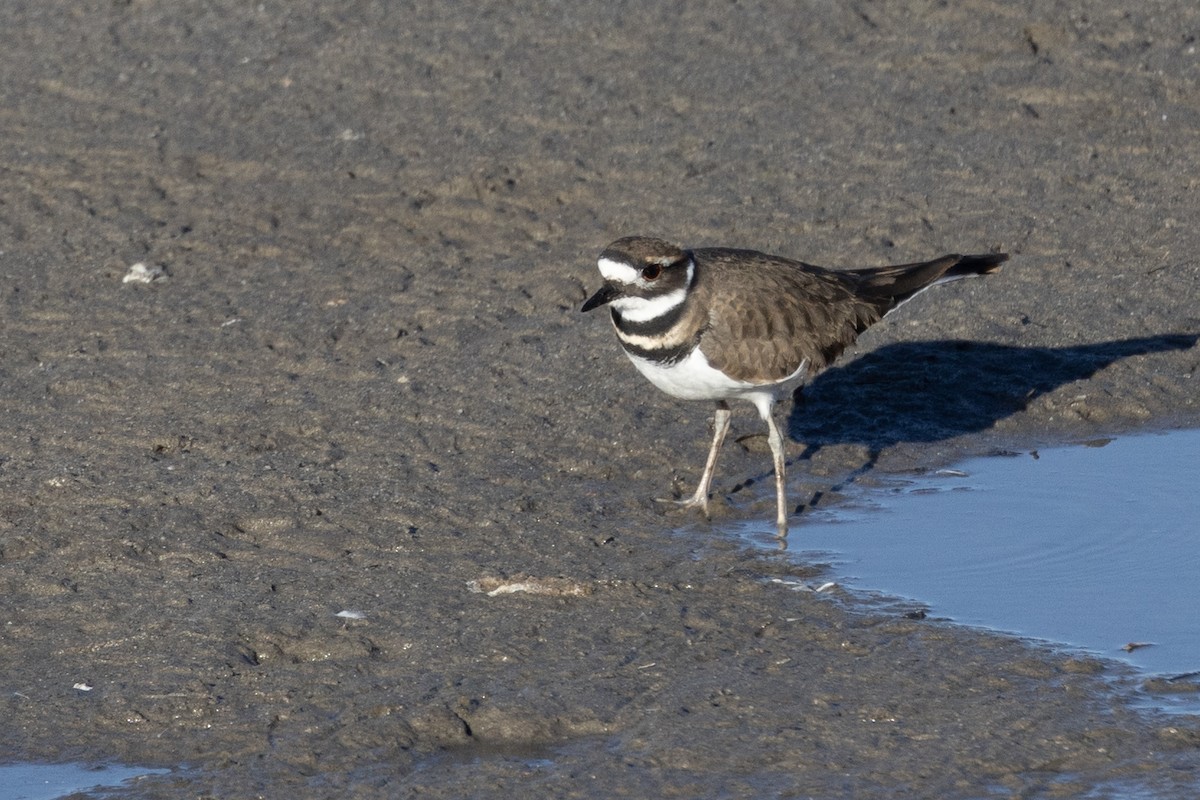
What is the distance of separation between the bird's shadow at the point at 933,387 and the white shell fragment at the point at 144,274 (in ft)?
12.6

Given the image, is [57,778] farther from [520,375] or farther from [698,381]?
[520,375]

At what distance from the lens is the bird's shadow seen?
Result: 330 inches

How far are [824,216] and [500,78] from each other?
2898 mm

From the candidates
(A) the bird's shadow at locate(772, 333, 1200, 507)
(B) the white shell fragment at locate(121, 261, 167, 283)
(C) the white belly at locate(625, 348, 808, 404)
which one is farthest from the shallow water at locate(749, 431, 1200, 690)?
(B) the white shell fragment at locate(121, 261, 167, 283)

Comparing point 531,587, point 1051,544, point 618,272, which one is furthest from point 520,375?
point 1051,544

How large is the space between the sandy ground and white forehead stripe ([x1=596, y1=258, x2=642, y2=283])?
104 centimetres

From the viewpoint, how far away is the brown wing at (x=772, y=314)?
7207mm

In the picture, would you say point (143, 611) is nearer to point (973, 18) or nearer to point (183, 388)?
point (183, 388)

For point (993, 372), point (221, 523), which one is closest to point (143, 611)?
point (221, 523)

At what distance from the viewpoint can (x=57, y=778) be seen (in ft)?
17.4

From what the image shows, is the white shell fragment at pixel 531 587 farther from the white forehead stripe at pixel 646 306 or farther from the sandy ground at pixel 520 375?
the white forehead stripe at pixel 646 306

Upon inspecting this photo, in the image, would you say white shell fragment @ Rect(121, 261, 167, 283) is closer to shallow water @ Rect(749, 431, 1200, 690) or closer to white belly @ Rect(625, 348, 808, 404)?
white belly @ Rect(625, 348, 808, 404)

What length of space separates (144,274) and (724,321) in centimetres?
411

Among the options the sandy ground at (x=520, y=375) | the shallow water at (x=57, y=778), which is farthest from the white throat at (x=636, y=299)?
the shallow water at (x=57, y=778)
